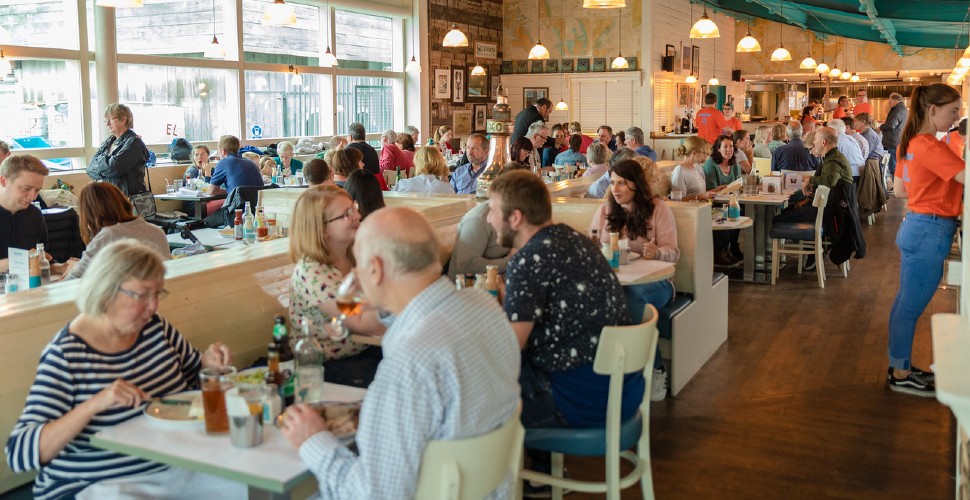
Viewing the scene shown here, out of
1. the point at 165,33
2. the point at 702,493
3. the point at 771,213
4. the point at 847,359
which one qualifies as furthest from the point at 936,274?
the point at 165,33

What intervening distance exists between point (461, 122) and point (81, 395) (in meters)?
14.5

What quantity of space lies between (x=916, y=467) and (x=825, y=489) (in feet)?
1.79

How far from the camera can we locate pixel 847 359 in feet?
19.1

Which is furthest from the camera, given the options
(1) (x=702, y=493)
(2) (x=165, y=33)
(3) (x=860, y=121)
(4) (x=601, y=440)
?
(3) (x=860, y=121)

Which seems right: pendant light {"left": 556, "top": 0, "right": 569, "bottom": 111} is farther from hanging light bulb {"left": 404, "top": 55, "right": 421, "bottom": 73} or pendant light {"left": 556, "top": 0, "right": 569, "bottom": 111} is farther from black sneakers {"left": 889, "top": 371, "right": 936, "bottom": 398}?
black sneakers {"left": 889, "top": 371, "right": 936, "bottom": 398}

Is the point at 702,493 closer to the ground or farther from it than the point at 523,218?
closer to the ground

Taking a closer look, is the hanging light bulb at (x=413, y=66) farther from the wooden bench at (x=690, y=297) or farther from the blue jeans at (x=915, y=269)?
the blue jeans at (x=915, y=269)

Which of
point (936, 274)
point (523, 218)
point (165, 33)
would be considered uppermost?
point (165, 33)

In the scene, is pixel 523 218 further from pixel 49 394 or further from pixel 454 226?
pixel 454 226

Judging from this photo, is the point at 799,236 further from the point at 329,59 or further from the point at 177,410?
the point at 329,59

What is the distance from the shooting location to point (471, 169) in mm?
8188

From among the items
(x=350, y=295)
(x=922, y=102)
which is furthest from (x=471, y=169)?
(x=350, y=295)

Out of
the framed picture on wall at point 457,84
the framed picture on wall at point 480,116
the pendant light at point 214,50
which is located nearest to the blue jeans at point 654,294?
the pendant light at point 214,50

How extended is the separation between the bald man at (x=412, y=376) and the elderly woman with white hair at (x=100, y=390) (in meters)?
0.57
